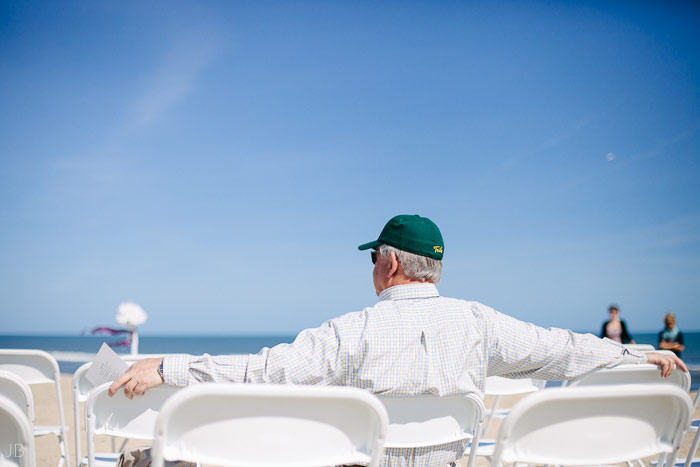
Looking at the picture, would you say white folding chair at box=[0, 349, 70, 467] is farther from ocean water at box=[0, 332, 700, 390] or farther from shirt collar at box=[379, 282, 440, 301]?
ocean water at box=[0, 332, 700, 390]

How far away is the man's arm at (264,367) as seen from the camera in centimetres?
138

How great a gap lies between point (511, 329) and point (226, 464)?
103 cm

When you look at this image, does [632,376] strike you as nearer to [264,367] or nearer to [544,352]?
[544,352]

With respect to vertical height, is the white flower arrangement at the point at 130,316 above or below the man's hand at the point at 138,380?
below

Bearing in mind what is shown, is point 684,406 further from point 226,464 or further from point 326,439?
point 226,464

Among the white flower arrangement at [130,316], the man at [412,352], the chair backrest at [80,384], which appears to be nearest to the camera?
the man at [412,352]

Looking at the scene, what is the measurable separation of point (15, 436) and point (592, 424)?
53.7 inches

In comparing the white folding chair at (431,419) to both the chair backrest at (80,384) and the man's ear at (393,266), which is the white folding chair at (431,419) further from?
the chair backrest at (80,384)

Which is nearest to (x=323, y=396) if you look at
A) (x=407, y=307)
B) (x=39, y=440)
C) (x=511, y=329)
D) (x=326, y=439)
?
(x=326, y=439)

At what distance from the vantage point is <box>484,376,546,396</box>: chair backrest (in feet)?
8.89

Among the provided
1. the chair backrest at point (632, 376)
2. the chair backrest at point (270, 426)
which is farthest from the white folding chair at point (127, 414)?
the chair backrest at point (632, 376)

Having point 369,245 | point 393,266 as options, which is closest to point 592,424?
point 393,266

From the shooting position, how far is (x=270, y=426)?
1064 mm

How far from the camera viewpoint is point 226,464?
1.08 meters
